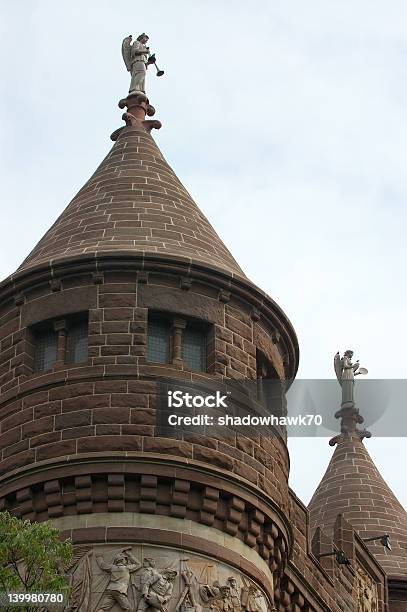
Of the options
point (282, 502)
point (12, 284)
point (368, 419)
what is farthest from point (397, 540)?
point (12, 284)

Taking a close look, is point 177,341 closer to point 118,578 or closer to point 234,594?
point 234,594

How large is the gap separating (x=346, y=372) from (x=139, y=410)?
15.6 metres

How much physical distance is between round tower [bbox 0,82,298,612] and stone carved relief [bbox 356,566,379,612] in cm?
562

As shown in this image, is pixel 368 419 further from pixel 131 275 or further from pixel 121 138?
pixel 131 275

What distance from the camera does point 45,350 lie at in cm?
2442

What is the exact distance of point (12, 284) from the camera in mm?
24984

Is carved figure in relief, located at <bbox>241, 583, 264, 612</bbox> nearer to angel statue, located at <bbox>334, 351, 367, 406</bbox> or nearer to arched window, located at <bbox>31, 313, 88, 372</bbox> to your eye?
arched window, located at <bbox>31, 313, 88, 372</bbox>

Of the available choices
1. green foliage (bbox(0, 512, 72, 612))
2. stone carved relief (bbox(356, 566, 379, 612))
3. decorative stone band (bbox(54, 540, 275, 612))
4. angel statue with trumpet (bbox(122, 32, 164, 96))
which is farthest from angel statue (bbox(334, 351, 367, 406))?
green foliage (bbox(0, 512, 72, 612))

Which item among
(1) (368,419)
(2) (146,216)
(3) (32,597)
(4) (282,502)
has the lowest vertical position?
(3) (32,597)

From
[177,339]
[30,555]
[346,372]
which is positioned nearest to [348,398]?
[346,372]

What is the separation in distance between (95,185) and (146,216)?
176cm

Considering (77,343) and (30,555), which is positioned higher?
(77,343)

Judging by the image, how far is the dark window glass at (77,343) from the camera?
23.9 meters

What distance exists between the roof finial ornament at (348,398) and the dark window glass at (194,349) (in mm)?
13284
